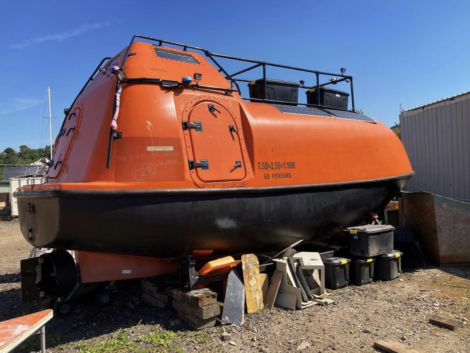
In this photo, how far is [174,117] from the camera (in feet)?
13.6

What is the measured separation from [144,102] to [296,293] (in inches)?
113

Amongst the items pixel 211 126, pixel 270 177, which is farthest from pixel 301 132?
pixel 211 126

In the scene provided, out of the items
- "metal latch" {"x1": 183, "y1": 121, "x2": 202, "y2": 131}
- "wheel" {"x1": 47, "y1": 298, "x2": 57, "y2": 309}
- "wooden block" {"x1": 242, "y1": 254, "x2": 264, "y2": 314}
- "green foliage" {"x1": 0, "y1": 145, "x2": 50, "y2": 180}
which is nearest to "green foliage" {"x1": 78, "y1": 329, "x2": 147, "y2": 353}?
"wheel" {"x1": 47, "y1": 298, "x2": 57, "y2": 309}

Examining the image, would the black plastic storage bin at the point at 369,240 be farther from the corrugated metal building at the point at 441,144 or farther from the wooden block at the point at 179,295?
the corrugated metal building at the point at 441,144

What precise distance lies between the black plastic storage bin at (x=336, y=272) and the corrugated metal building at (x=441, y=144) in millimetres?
4681

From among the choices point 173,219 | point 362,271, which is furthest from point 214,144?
point 362,271

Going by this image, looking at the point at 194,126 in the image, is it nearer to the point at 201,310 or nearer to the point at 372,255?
the point at 201,310

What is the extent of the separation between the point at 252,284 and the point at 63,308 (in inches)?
88.5

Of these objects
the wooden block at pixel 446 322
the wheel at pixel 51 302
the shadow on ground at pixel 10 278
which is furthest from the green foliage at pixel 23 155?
the wooden block at pixel 446 322

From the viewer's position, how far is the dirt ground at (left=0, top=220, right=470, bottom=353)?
3.54m

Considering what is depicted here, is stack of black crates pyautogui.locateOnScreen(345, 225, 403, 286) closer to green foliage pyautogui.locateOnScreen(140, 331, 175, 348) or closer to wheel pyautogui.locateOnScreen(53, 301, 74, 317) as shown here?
green foliage pyautogui.locateOnScreen(140, 331, 175, 348)

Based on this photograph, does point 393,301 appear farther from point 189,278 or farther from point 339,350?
point 189,278

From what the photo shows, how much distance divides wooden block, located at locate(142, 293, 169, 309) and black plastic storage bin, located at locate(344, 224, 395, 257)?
2987 mm

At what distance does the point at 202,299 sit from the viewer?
385 centimetres
